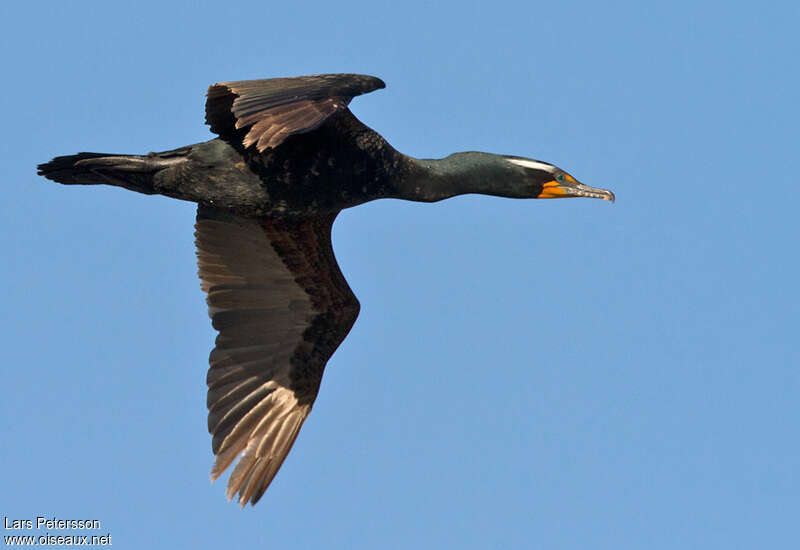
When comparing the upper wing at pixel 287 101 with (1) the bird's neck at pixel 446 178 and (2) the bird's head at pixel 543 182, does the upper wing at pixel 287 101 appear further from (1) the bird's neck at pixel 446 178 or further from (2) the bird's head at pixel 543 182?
(2) the bird's head at pixel 543 182

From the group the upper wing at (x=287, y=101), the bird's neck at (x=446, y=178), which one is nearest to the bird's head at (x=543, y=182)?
the bird's neck at (x=446, y=178)

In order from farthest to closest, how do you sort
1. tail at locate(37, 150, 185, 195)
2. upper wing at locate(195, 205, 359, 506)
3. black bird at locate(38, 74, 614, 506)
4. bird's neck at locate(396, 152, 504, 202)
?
upper wing at locate(195, 205, 359, 506), bird's neck at locate(396, 152, 504, 202), tail at locate(37, 150, 185, 195), black bird at locate(38, 74, 614, 506)

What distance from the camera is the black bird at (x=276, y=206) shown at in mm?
8367

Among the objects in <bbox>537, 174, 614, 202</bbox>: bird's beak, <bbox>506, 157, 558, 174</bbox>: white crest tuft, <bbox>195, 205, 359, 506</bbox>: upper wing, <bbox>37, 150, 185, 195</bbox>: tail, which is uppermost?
<bbox>506, 157, 558, 174</bbox>: white crest tuft

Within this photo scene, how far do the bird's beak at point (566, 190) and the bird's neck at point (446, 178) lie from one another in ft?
1.39

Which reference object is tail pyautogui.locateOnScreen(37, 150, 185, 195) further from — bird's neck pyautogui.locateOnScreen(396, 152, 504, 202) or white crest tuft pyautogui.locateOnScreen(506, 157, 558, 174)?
white crest tuft pyautogui.locateOnScreen(506, 157, 558, 174)

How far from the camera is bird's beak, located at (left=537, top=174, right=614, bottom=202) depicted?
910cm

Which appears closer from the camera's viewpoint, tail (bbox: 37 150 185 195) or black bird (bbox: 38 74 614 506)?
black bird (bbox: 38 74 614 506)

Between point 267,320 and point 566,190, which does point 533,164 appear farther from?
point 267,320

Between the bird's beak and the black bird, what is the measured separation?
0.01m

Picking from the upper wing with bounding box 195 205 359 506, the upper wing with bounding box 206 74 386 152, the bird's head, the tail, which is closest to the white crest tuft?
the bird's head

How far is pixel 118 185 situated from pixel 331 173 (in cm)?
155

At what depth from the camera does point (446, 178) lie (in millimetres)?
8891

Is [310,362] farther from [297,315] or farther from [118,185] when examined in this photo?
[118,185]
